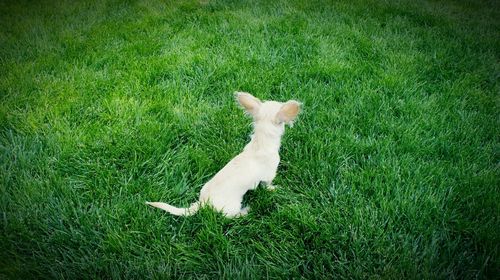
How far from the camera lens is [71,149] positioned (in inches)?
98.5

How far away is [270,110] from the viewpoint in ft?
7.68

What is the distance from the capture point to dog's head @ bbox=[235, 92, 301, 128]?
217 cm

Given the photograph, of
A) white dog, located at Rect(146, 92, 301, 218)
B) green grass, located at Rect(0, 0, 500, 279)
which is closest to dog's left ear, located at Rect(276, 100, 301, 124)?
white dog, located at Rect(146, 92, 301, 218)

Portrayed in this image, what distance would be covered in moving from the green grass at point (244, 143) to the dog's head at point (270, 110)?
35cm

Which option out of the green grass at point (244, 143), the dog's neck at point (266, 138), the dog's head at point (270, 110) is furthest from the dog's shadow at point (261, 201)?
the dog's head at point (270, 110)

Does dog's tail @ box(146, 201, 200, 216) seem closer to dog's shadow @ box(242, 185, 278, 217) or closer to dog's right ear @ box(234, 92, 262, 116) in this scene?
dog's shadow @ box(242, 185, 278, 217)

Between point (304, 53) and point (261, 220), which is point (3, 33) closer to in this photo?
point (304, 53)

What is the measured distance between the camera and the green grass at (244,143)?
6.08ft

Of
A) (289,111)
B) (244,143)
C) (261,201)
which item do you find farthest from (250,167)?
(244,143)

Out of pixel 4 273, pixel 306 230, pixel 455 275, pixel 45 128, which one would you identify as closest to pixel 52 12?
pixel 45 128

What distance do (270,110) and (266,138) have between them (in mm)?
207

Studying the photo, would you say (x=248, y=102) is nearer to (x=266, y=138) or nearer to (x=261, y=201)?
(x=266, y=138)

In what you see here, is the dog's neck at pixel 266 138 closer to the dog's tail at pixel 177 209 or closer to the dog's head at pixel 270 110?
the dog's head at pixel 270 110

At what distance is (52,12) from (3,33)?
89cm
